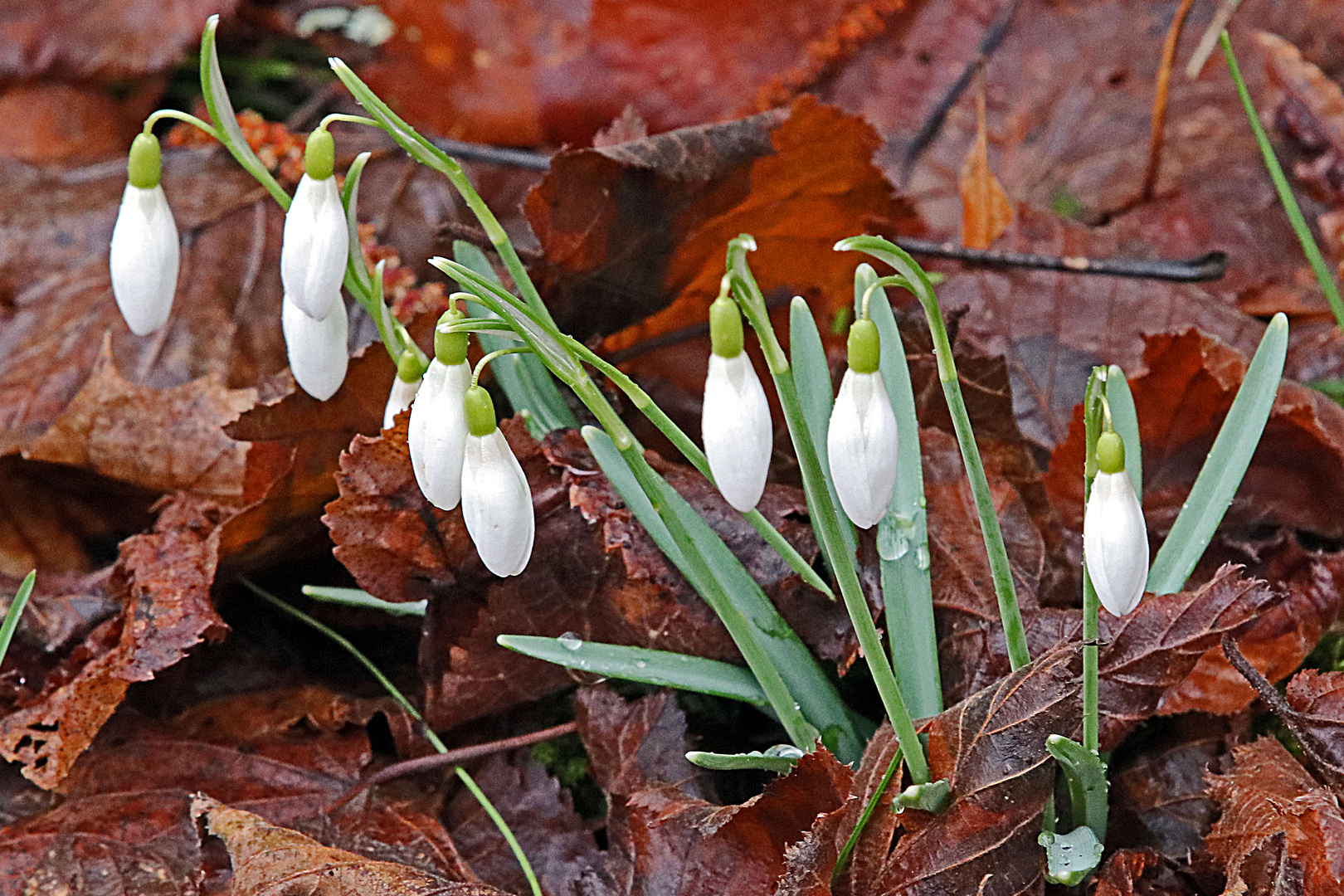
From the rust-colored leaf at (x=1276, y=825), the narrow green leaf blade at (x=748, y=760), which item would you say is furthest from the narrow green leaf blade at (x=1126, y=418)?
the narrow green leaf blade at (x=748, y=760)

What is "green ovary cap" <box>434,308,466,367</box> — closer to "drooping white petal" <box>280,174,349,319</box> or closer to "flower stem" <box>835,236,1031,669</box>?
"drooping white petal" <box>280,174,349,319</box>

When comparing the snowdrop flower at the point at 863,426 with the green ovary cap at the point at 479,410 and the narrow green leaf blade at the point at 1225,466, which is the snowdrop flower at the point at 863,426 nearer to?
the green ovary cap at the point at 479,410

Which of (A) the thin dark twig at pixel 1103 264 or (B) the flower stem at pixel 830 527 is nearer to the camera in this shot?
(B) the flower stem at pixel 830 527

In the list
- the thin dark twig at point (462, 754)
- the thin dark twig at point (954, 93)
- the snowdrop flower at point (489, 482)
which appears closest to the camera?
the snowdrop flower at point (489, 482)

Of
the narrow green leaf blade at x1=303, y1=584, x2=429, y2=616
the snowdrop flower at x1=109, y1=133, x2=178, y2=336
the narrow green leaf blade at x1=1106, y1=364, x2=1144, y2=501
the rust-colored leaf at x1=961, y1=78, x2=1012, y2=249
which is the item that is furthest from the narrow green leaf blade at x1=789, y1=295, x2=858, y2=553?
the rust-colored leaf at x1=961, y1=78, x2=1012, y2=249

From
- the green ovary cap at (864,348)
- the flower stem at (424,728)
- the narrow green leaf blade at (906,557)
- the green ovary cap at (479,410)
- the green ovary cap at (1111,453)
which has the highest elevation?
the green ovary cap at (864,348)

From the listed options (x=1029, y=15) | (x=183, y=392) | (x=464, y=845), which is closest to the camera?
(x=464, y=845)

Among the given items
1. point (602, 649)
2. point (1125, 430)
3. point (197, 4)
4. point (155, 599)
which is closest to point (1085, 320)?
point (1125, 430)

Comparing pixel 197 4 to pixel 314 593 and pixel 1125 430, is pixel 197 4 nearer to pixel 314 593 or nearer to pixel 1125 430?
pixel 314 593
